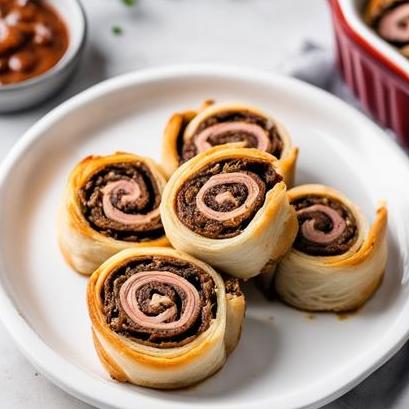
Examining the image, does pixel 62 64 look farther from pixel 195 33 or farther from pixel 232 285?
pixel 232 285

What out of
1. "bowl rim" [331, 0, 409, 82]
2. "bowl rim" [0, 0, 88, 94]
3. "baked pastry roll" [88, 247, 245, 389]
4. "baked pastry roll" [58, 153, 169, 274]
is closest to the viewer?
"baked pastry roll" [88, 247, 245, 389]

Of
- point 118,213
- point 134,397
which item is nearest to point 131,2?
point 118,213

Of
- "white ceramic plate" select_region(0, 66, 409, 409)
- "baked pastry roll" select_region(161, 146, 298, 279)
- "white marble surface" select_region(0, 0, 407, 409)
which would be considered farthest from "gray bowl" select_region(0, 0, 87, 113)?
"baked pastry roll" select_region(161, 146, 298, 279)

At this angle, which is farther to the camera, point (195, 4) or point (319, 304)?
point (195, 4)

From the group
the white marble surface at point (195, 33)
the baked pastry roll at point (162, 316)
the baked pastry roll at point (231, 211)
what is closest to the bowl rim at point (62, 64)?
the white marble surface at point (195, 33)

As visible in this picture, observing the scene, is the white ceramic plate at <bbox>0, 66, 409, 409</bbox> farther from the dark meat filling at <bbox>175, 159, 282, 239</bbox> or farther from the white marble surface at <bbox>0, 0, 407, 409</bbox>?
the white marble surface at <bbox>0, 0, 407, 409</bbox>

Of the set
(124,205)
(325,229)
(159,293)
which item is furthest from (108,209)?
(325,229)

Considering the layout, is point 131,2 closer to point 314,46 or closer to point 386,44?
point 314,46

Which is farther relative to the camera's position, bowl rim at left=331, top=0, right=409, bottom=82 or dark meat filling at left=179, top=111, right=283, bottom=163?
bowl rim at left=331, top=0, right=409, bottom=82
